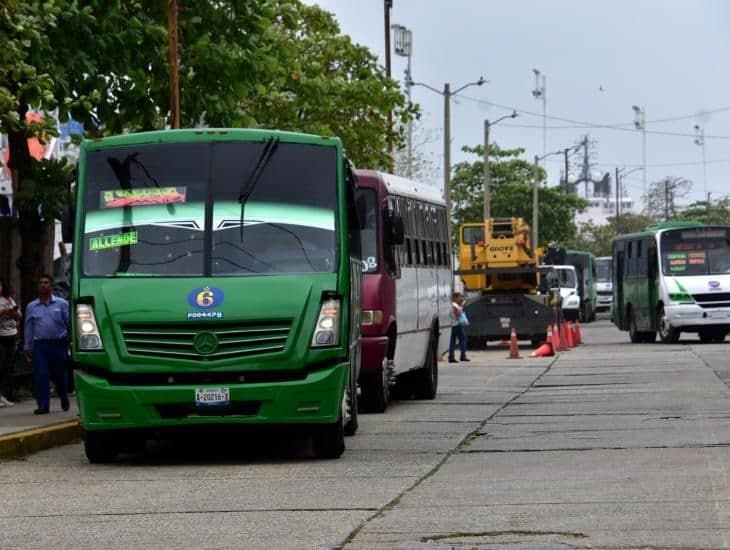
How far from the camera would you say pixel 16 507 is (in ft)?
41.5

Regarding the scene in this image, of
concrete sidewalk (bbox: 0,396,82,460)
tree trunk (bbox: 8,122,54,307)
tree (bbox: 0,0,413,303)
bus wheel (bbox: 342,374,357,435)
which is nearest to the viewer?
bus wheel (bbox: 342,374,357,435)

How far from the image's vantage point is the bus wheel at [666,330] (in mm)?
47031

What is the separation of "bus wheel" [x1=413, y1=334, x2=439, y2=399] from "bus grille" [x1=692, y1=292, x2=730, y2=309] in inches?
843

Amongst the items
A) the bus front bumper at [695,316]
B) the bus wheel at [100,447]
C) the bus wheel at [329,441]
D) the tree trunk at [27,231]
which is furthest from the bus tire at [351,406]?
the bus front bumper at [695,316]

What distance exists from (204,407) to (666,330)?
110 ft

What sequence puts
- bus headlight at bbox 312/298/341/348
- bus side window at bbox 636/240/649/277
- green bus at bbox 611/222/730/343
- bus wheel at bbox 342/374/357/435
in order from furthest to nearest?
bus side window at bbox 636/240/649/277 → green bus at bbox 611/222/730/343 → bus wheel at bbox 342/374/357/435 → bus headlight at bbox 312/298/341/348

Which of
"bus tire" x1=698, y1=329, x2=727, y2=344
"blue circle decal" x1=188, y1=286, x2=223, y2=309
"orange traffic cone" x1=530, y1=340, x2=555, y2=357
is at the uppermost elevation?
"blue circle decal" x1=188, y1=286, x2=223, y2=309

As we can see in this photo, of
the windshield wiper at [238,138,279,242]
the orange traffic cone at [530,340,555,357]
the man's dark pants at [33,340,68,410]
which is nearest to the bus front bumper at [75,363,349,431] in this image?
the windshield wiper at [238,138,279,242]

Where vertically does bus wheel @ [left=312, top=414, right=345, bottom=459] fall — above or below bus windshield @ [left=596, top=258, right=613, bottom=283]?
below

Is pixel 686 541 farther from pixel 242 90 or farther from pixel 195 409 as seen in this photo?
pixel 242 90

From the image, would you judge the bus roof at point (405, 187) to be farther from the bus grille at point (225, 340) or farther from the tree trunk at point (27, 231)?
the bus grille at point (225, 340)

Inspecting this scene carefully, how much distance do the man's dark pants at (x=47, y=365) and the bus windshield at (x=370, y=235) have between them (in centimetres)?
358

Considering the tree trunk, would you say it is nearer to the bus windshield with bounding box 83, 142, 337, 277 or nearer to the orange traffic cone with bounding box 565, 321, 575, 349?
the bus windshield with bounding box 83, 142, 337, 277

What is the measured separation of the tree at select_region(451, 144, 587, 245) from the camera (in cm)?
9981
